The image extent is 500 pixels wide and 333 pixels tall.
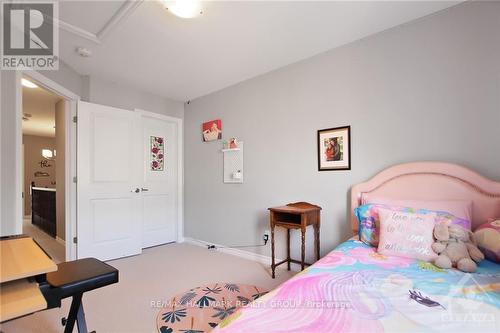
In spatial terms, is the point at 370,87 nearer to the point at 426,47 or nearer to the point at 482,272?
the point at 426,47

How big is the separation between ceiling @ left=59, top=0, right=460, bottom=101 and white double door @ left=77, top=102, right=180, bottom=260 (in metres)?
0.76

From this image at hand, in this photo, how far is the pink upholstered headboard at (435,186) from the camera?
1.73m

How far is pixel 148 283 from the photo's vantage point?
101 inches

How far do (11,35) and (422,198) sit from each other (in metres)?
3.67

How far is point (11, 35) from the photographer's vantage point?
6.70ft

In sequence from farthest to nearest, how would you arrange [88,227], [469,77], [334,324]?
[88,227] < [469,77] < [334,324]

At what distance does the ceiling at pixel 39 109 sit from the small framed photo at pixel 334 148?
3.66 meters

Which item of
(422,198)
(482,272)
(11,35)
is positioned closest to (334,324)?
(482,272)

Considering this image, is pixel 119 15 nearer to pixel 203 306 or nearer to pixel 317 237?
pixel 203 306

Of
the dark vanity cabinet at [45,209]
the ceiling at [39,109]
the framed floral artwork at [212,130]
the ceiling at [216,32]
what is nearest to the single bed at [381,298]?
the ceiling at [216,32]

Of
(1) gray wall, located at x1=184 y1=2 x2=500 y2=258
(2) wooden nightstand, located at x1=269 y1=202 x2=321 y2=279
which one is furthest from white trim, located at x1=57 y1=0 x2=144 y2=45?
(2) wooden nightstand, located at x1=269 y1=202 x2=321 y2=279

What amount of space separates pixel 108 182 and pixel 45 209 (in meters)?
2.91

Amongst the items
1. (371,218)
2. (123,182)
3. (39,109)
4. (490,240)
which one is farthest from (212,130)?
(39,109)

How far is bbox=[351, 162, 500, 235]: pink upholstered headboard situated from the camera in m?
1.73
